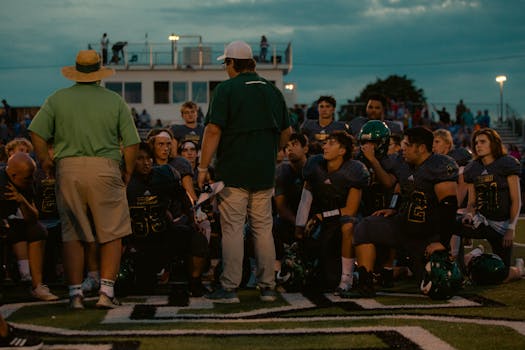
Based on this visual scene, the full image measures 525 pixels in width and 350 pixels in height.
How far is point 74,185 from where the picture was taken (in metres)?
6.35

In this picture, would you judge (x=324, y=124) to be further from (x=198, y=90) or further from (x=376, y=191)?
(x=198, y=90)

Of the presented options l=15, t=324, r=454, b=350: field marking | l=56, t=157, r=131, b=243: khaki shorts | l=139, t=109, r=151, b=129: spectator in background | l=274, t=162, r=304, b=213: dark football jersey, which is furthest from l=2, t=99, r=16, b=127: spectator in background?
l=15, t=324, r=454, b=350: field marking

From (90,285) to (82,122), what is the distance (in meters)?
1.60

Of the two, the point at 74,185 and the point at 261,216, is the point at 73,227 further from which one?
the point at 261,216

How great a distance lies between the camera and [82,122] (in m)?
6.41

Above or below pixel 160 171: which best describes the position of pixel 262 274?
below

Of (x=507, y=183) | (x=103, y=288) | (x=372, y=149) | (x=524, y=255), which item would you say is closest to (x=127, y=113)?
(x=103, y=288)

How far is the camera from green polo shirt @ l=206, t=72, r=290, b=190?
6.82m

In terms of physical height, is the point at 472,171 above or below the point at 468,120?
below

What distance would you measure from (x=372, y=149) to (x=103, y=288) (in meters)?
3.05

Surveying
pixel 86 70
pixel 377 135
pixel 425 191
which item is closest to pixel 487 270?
pixel 425 191

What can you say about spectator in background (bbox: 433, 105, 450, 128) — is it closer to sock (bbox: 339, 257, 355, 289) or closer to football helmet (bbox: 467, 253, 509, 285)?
football helmet (bbox: 467, 253, 509, 285)

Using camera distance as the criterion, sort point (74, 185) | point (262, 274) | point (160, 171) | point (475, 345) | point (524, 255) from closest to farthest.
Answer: point (475, 345), point (74, 185), point (262, 274), point (160, 171), point (524, 255)

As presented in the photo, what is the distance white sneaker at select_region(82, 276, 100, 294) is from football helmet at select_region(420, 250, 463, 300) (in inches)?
108
